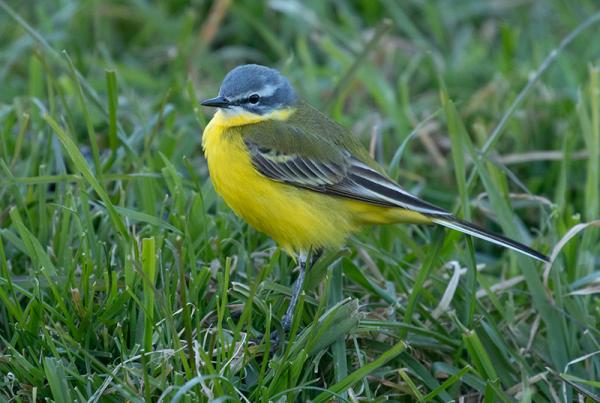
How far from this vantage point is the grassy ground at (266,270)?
343cm

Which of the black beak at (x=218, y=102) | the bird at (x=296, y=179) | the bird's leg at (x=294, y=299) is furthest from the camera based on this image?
the black beak at (x=218, y=102)

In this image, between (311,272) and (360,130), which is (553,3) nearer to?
(360,130)

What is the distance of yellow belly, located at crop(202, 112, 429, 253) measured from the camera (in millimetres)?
3986

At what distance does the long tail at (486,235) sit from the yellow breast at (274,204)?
1.48ft

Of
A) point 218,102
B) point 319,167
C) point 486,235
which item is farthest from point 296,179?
point 486,235

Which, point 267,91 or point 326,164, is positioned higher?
point 267,91

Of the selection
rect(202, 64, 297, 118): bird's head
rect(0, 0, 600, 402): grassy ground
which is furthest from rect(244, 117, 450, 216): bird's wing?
rect(0, 0, 600, 402): grassy ground

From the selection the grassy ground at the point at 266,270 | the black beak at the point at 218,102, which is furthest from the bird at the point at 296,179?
the grassy ground at the point at 266,270

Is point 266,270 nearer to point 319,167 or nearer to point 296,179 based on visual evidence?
point 296,179

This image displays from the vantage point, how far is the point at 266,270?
12.1 ft

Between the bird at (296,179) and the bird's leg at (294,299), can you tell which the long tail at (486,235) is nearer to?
the bird at (296,179)

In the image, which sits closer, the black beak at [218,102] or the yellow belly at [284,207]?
the yellow belly at [284,207]

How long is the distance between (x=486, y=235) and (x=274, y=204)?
89cm

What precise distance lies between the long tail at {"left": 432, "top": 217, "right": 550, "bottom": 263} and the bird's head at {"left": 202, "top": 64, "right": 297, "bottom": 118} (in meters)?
1.01
